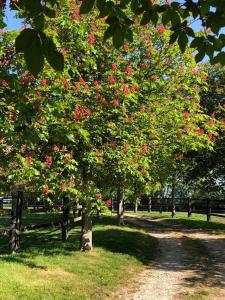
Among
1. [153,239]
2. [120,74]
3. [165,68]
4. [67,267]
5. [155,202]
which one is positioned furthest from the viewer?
[155,202]

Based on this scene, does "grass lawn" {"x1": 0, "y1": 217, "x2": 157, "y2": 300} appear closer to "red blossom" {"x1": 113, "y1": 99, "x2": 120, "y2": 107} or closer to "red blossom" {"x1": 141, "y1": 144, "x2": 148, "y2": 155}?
"red blossom" {"x1": 141, "y1": 144, "x2": 148, "y2": 155}

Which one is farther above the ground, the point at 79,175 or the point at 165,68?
the point at 165,68

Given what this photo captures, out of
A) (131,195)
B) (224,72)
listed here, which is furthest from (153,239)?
(224,72)

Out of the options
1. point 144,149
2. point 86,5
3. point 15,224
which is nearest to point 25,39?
point 86,5

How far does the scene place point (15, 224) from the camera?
588 inches

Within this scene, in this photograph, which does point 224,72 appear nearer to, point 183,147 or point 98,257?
point 183,147

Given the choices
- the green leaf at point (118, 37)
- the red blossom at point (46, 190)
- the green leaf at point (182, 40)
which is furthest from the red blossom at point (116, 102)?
the green leaf at point (118, 37)

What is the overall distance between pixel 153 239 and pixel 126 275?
908 cm

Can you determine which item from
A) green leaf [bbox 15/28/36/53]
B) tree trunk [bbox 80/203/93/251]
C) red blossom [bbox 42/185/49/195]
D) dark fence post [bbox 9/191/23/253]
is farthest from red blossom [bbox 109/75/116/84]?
green leaf [bbox 15/28/36/53]

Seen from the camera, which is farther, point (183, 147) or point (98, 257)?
point (183, 147)

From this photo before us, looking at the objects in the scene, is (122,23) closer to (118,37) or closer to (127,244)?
(118,37)

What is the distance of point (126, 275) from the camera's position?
12.9m

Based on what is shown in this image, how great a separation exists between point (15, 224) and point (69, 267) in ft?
10.2

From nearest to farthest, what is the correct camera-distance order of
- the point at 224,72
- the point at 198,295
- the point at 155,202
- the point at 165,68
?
the point at 198,295, the point at 165,68, the point at 224,72, the point at 155,202
